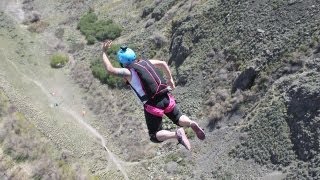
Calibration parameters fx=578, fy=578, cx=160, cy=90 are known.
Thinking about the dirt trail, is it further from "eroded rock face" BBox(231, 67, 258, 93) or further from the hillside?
"eroded rock face" BBox(231, 67, 258, 93)

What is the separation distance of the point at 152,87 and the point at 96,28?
31.7 metres

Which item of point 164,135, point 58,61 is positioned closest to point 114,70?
point 164,135

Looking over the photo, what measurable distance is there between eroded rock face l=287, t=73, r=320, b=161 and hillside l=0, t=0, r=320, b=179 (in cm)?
5

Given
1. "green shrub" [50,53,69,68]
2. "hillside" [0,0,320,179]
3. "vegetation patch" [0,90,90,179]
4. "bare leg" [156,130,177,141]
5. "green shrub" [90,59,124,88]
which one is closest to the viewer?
"bare leg" [156,130,177,141]

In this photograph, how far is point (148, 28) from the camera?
141ft

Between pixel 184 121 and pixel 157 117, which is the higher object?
pixel 157 117

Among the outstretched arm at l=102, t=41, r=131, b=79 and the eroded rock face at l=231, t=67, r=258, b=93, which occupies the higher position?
the outstretched arm at l=102, t=41, r=131, b=79

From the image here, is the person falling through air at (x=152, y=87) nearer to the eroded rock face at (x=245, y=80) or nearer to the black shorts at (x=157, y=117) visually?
the black shorts at (x=157, y=117)

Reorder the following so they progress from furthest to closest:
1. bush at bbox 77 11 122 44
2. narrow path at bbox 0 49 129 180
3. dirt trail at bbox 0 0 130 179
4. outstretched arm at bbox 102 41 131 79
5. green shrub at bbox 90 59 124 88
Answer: bush at bbox 77 11 122 44
green shrub at bbox 90 59 124 88
dirt trail at bbox 0 0 130 179
narrow path at bbox 0 49 129 180
outstretched arm at bbox 102 41 131 79

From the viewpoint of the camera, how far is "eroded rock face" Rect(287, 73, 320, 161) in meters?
26.8

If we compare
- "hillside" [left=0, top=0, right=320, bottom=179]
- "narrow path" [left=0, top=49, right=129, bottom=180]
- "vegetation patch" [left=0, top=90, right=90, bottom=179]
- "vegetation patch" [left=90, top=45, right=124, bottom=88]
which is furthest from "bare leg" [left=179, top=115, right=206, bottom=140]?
"vegetation patch" [left=90, top=45, right=124, bottom=88]

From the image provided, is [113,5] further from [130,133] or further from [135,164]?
[135,164]

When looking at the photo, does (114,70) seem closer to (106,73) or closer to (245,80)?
(245,80)

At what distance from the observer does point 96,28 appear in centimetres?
4603
